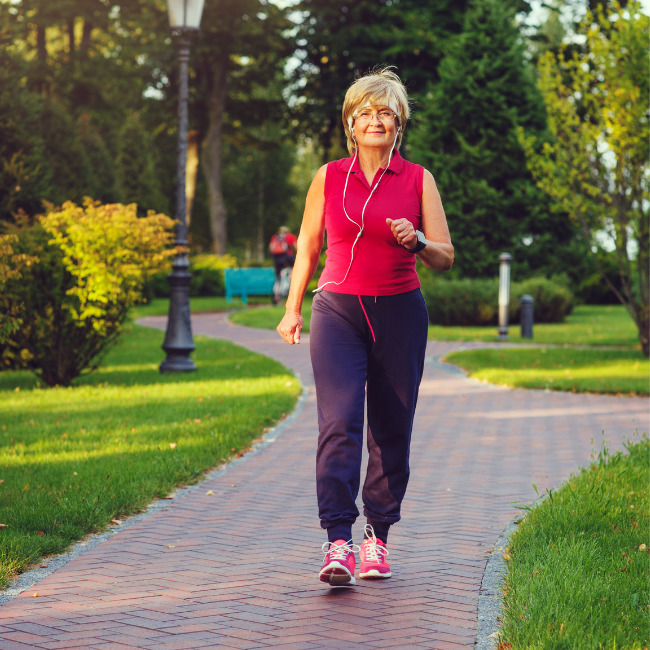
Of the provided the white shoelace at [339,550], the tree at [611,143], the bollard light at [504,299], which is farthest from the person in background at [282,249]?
the white shoelace at [339,550]

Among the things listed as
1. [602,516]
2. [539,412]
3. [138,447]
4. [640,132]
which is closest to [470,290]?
[640,132]

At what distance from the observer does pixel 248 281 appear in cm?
2819

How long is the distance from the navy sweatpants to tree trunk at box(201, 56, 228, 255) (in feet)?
106

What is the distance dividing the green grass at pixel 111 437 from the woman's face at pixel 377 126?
237 centimetres

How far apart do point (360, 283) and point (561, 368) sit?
30.9 ft

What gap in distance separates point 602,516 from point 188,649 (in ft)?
8.28

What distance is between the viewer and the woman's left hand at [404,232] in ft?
12.4

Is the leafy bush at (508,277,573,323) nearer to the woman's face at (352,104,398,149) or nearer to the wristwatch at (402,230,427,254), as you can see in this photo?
the woman's face at (352,104,398,149)

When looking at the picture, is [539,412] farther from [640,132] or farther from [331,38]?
[331,38]

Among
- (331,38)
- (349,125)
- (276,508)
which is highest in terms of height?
(331,38)

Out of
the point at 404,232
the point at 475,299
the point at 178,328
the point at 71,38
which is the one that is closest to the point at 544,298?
the point at 475,299

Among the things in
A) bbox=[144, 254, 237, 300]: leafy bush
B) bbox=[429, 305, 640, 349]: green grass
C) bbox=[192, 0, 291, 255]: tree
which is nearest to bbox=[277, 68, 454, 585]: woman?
bbox=[429, 305, 640, 349]: green grass

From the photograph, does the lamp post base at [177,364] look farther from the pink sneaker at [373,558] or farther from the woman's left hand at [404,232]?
the woman's left hand at [404,232]

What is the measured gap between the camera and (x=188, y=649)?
11.2ft
